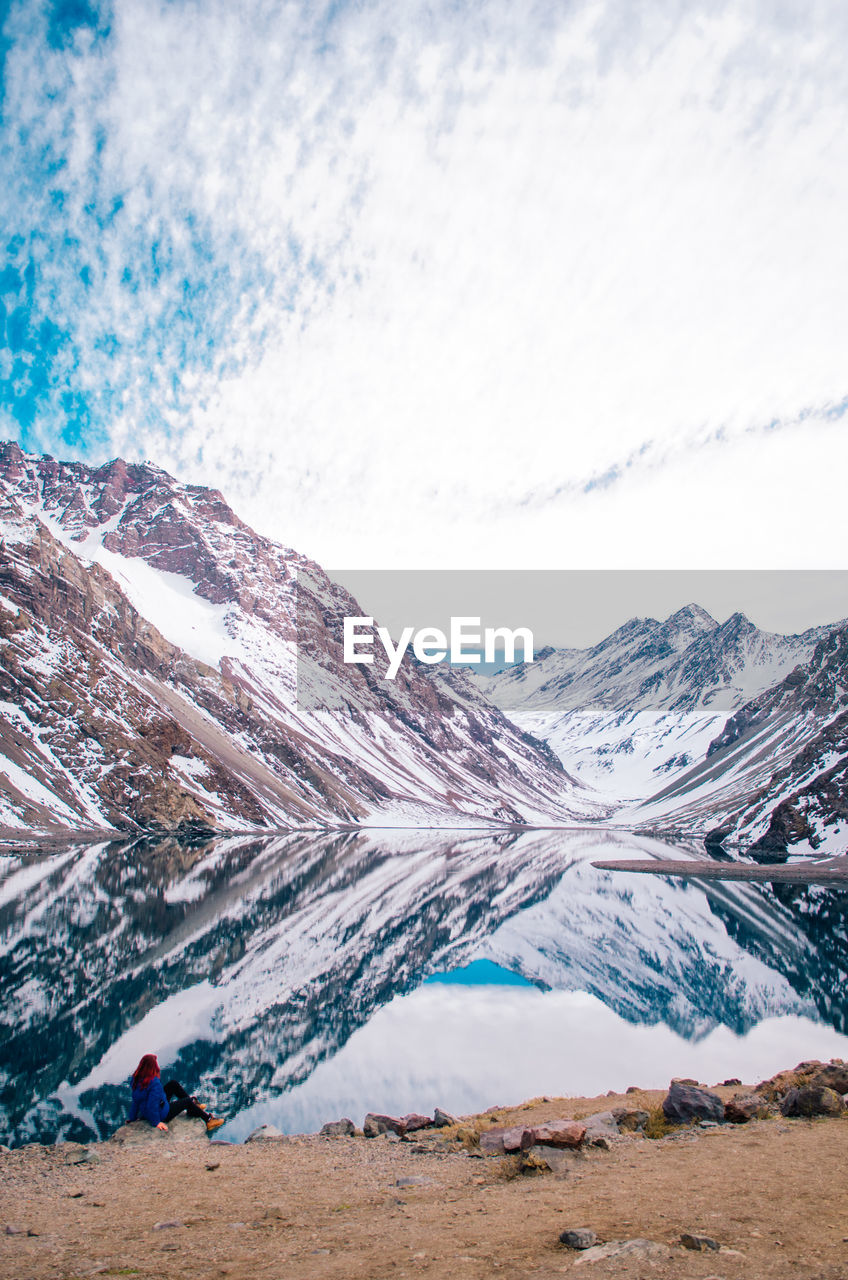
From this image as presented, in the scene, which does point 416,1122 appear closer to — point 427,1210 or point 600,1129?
point 600,1129

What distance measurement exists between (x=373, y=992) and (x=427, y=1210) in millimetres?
28701

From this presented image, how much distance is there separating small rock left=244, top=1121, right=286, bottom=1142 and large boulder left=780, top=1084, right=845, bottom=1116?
531 inches

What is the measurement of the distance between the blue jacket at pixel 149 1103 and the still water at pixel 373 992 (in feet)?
4.97

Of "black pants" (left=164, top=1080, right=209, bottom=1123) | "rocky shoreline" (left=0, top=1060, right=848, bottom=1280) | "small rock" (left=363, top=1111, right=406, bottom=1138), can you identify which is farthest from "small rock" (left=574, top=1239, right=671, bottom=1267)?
"black pants" (left=164, top=1080, right=209, bottom=1123)

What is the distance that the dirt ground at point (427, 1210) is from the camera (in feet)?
29.4

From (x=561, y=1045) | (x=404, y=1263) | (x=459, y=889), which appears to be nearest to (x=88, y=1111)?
(x=404, y=1263)

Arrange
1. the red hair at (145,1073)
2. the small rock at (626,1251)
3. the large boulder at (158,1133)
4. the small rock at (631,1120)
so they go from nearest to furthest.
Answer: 1. the small rock at (626,1251)
2. the small rock at (631,1120)
3. the large boulder at (158,1133)
4. the red hair at (145,1073)

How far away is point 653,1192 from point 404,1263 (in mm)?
4864

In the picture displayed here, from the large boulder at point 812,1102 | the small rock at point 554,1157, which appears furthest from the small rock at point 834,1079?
the small rock at point 554,1157

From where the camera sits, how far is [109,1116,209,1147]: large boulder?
18953 mm

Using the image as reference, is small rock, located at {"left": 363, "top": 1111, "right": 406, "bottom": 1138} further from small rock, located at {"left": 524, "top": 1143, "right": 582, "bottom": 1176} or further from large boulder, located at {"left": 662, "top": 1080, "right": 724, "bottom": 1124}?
large boulder, located at {"left": 662, "top": 1080, "right": 724, "bottom": 1124}

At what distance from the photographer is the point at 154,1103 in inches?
785

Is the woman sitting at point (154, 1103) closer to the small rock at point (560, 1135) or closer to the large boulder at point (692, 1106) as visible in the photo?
the small rock at point (560, 1135)

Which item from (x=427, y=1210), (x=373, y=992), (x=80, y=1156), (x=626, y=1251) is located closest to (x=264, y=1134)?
(x=80, y=1156)
